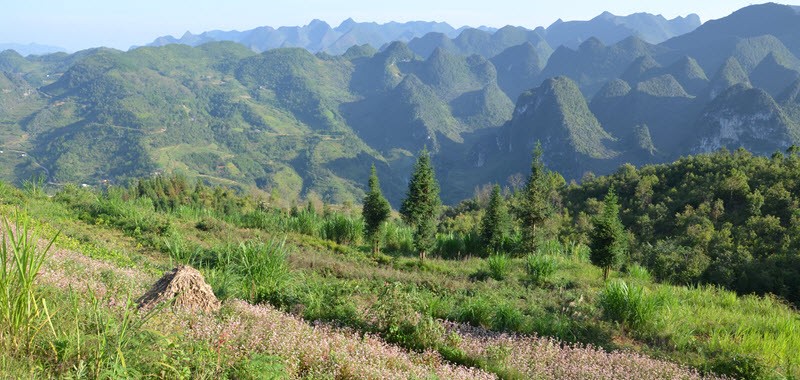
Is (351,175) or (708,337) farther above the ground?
(708,337)

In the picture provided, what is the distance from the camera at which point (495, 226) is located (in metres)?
15.8

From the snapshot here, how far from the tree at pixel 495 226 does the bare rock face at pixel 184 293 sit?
38.9ft

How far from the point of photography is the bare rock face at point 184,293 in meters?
4.80

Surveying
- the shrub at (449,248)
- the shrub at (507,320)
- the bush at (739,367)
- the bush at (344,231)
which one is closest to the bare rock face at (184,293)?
the shrub at (507,320)

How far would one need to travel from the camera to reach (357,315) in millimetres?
5988

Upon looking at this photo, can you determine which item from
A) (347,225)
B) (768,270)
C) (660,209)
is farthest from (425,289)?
(660,209)

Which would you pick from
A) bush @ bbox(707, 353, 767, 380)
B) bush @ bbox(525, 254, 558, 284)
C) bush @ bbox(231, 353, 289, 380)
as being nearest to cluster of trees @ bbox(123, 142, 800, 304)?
bush @ bbox(525, 254, 558, 284)

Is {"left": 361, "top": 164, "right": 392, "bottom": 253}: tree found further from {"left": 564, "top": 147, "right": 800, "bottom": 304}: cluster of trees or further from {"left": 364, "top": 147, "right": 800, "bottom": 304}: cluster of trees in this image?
{"left": 564, "top": 147, "right": 800, "bottom": 304}: cluster of trees

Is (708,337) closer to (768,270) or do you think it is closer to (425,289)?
(425,289)

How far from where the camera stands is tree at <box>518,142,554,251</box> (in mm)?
15578

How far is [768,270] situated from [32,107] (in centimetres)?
24730

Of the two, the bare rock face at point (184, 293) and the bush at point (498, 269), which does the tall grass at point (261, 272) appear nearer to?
the bare rock face at point (184, 293)

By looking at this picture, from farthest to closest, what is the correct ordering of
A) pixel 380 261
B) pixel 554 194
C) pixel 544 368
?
pixel 554 194, pixel 380 261, pixel 544 368

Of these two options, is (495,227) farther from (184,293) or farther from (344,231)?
(184,293)
